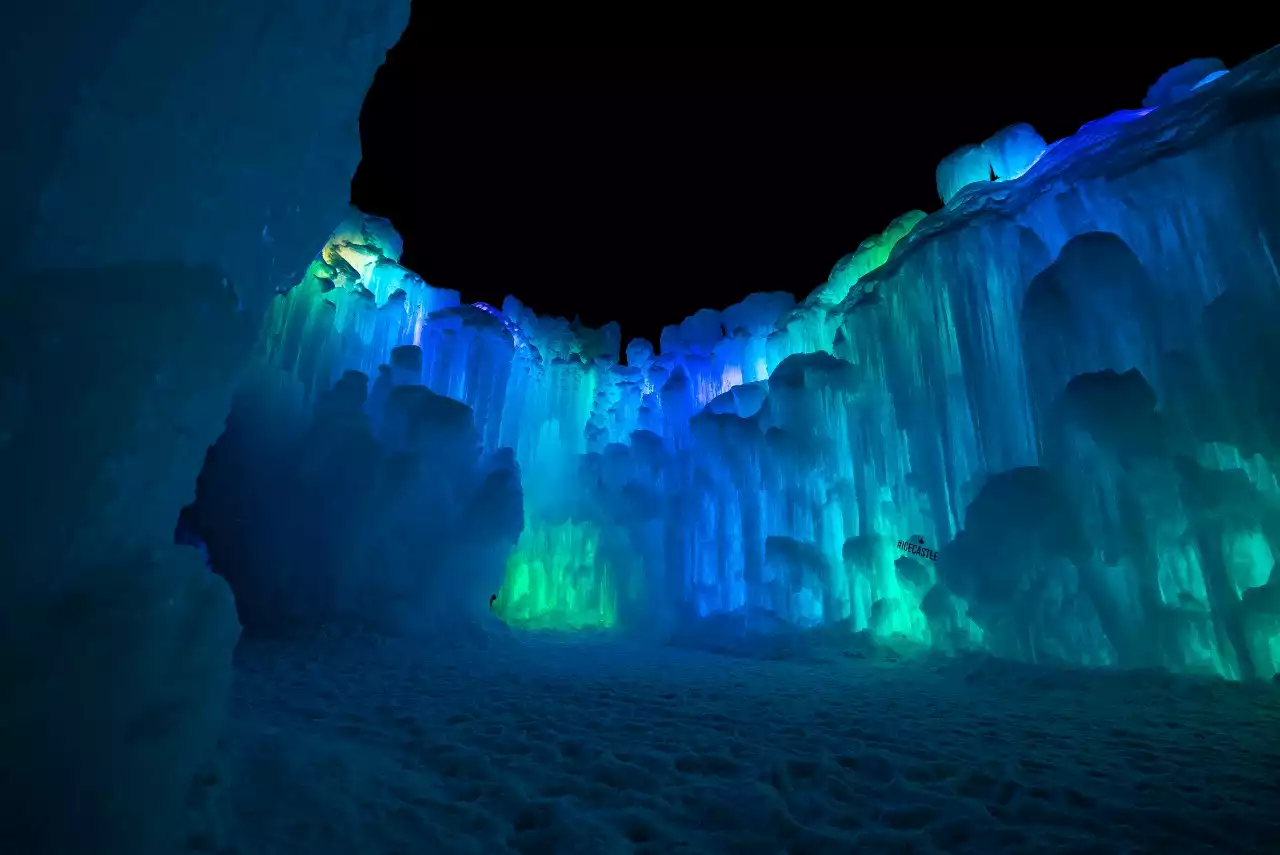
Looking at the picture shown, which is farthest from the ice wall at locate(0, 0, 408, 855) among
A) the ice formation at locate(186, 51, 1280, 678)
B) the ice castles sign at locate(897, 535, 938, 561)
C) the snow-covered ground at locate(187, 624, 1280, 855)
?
the ice castles sign at locate(897, 535, 938, 561)

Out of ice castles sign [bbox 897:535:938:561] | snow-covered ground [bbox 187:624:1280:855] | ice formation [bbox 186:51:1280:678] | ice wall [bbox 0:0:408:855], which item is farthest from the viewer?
ice castles sign [bbox 897:535:938:561]

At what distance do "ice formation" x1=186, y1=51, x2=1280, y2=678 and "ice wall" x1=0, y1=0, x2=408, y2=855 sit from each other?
342 inches

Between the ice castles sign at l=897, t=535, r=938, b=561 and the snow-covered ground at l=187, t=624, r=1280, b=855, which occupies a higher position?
the ice castles sign at l=897, t=535, r=938, b=561

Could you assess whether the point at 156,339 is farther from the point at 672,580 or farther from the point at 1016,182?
the point at 672,580

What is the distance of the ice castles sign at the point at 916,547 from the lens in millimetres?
10828

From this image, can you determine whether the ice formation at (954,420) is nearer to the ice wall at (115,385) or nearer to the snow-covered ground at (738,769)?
the snow-covered ground at (738,769)

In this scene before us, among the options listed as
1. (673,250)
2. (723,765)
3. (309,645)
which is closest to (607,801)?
(723,765)

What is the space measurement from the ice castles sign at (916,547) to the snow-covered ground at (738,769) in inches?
161

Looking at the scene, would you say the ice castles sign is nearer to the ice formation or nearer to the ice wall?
the ice formation

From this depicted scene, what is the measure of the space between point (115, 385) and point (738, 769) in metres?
3.85

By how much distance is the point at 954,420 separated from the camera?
395 inches

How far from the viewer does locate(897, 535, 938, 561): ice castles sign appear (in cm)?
1083

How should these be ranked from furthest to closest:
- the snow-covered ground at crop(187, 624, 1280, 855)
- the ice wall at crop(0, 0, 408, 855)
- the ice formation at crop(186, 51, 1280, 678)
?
1. the ice formation at crop(186, 51, 1280, 678)
2. the snow-covered ground at crop(187, 624, 1280, 855)
3. the ice wall at crop(0, 0, 408, 855)

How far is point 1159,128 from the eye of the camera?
7.00m
